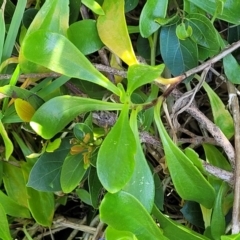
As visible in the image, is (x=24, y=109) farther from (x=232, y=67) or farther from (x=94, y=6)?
(x=232, y=67)

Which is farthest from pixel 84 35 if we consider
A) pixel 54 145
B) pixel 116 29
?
pixel 54 145

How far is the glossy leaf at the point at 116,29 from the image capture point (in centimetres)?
60

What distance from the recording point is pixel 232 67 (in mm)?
638

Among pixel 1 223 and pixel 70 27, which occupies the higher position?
pixel 70 27

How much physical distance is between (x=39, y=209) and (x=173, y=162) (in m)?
0.25

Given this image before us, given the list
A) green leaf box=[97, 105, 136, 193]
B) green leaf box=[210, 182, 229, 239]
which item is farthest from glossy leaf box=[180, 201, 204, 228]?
green leaf box=[97, 105, 136, 193]

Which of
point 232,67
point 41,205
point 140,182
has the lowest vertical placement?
point 41,205

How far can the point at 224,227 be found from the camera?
0.61m

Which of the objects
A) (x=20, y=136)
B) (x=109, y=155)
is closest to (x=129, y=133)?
(x=109, y=155)

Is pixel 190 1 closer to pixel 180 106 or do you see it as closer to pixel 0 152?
pixel 180 106

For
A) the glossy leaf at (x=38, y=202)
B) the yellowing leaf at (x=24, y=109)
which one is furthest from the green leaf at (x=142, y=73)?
the glossy leaf at (x=38, y=202)

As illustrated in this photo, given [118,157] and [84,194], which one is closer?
[118,157]

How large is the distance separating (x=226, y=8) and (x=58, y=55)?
230 mm

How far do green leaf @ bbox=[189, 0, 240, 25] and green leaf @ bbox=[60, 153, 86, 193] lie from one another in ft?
0.85
